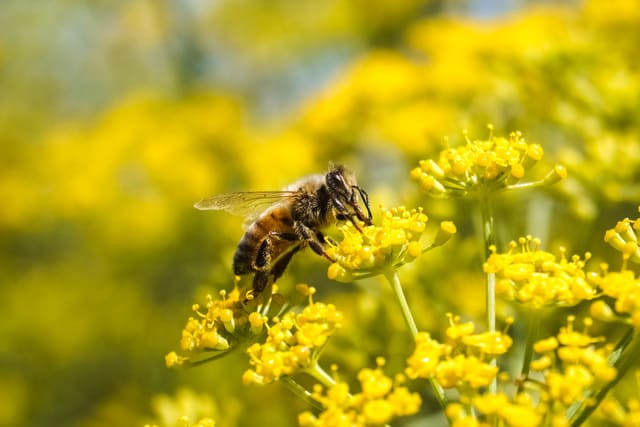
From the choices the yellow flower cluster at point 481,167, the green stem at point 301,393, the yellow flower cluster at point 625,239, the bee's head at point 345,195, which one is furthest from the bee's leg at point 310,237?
the yellow flower cluster at point 625,239

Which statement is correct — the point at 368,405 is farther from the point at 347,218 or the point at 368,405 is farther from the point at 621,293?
the point at 347,218

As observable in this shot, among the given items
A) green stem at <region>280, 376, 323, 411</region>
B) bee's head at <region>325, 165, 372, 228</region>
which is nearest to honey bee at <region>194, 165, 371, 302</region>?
bee's head at <region>325, 165, 372, 228</region>

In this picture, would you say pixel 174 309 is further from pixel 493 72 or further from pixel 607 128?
pixel 607 128

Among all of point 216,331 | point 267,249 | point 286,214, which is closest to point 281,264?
point 267,249

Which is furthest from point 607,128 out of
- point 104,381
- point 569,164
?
point 104,381

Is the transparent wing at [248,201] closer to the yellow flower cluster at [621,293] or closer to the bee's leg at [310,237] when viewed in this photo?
the bee's leg at [310,237]

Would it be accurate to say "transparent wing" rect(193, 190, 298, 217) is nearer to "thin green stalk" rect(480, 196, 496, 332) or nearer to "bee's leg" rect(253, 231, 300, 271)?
"bee's leg" rect(253, 231, 300, 271)
